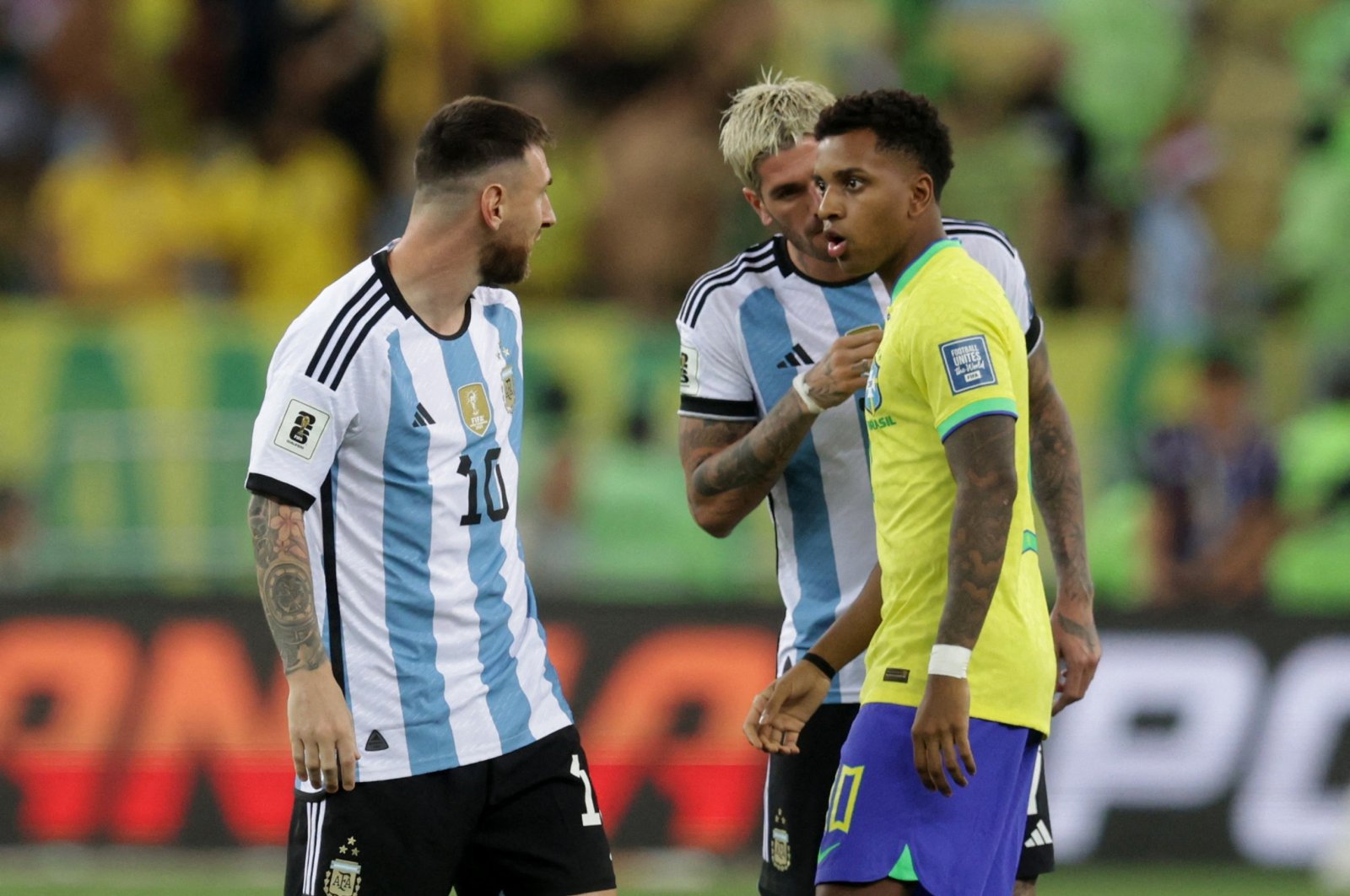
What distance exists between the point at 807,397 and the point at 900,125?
0.63m

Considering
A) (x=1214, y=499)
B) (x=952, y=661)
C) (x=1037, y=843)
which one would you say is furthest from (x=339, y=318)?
(x=1214, y=499)

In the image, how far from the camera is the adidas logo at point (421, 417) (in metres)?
4.01

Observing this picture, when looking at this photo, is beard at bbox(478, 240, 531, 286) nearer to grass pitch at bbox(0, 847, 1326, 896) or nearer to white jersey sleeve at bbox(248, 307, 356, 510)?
white jersey sleeve at bbox(248, 307, 356, 510)

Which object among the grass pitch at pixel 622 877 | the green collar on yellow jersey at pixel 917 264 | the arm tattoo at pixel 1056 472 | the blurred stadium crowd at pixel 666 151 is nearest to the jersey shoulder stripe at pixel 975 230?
the arm tattoo at pixel 1056 472

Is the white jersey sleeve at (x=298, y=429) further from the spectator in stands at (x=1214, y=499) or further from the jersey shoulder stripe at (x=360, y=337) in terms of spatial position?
the spectator in stands at (x=1214, y=499)

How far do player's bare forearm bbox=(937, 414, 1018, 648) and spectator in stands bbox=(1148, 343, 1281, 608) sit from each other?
615 cm

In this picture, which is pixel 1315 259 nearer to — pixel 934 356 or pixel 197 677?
pixel 197 677

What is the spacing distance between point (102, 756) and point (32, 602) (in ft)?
2.43

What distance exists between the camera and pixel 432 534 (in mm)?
4047

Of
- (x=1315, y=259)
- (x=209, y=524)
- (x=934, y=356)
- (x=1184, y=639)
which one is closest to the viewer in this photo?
(x=934, y=356)

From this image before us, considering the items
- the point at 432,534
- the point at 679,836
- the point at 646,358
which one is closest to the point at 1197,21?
the point at 646,358

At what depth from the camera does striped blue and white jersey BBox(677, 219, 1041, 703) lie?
440 centimetres

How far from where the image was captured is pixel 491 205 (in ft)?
13.4

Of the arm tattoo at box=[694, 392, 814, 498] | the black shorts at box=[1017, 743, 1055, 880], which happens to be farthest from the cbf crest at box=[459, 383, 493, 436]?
the black shorts at box=[1017, 743, 1055, 880]
